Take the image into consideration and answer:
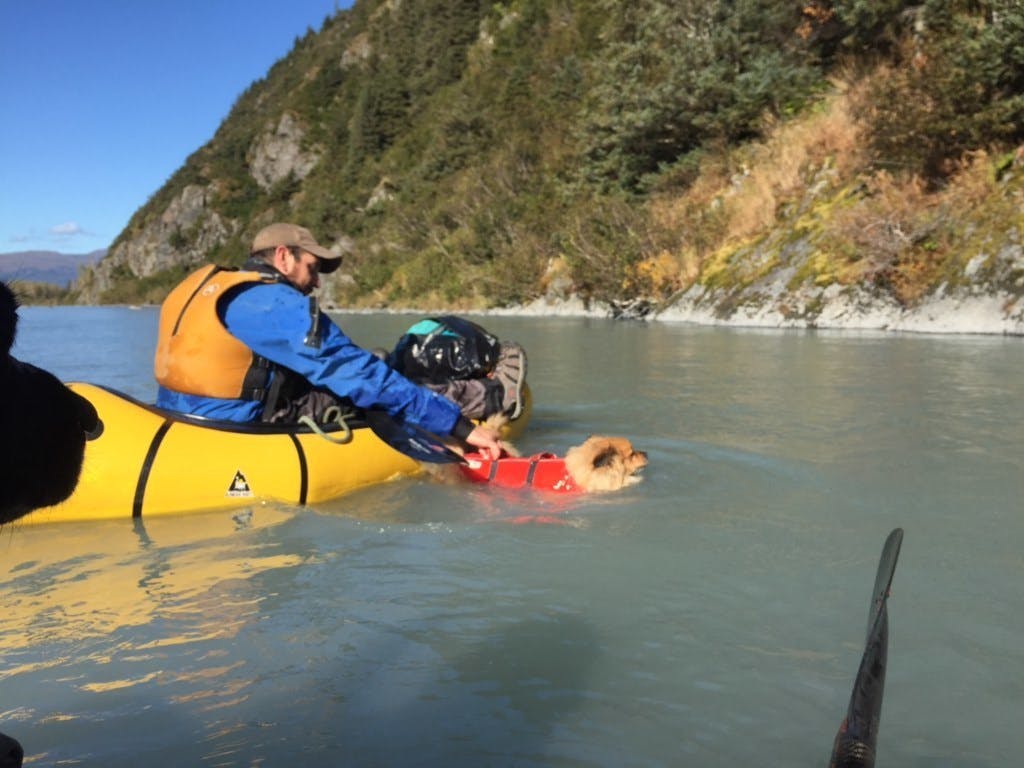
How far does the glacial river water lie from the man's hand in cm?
32

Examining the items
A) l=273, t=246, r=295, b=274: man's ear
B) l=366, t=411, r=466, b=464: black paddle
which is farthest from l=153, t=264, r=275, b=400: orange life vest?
l=366, t=411, r=466, b=464: black paddle

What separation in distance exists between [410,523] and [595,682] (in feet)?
5.27

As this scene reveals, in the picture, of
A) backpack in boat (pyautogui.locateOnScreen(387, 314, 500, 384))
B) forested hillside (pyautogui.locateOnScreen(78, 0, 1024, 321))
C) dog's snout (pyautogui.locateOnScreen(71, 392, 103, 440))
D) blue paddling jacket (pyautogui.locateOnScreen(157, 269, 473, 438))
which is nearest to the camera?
dog's snout (pyautogui.locateOnScreen(71, 392, 103, 440))

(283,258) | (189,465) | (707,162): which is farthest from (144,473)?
(707,162)

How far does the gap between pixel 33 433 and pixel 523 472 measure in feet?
10.3

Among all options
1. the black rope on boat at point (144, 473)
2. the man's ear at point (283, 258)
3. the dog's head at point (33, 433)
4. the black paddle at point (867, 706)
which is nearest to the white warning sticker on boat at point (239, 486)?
the black rope on boat at point (144, 473)

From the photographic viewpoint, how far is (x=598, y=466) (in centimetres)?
408

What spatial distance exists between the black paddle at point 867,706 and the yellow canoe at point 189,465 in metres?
2.57

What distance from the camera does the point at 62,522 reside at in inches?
137

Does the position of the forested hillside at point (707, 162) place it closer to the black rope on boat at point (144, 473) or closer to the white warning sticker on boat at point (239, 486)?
the white warning sticker on boat at point (239, 486)

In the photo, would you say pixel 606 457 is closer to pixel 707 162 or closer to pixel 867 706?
pixel 867 706

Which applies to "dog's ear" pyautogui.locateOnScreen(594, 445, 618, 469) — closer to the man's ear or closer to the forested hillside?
the man's ear

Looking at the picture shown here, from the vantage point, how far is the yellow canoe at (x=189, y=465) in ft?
11.5

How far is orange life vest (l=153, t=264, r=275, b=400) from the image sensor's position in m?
3.83
